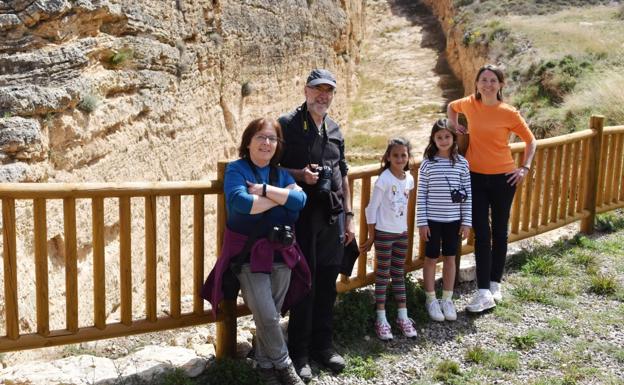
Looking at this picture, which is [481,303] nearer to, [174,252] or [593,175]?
[174,252]

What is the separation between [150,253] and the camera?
4.43m

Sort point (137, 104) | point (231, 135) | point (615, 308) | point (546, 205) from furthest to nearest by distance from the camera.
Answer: point (231, 135) → point (137, 104) → point (546, 205) → point (615, 308)

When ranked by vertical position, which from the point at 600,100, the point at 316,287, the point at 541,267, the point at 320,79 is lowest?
the point at 541,267

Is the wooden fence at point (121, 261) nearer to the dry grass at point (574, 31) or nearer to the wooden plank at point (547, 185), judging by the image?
the wooden plank at point (547, 185)

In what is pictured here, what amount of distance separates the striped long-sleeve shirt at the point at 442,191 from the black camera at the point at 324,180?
1.32 metres

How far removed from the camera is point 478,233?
18.9ft

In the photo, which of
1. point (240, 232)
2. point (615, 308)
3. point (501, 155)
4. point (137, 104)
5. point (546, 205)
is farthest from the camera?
point (137, 104)

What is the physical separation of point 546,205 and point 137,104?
502 cm

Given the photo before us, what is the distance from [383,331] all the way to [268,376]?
1176 mm

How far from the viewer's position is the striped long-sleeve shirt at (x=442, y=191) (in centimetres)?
534

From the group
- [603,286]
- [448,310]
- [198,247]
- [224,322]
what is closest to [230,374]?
[224,322]

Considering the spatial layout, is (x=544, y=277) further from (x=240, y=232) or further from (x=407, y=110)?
(x=407, y=110)

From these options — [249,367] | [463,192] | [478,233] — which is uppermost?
[463,192]

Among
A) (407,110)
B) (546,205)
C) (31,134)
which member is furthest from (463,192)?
(407,110)
